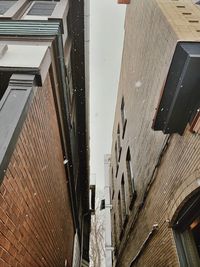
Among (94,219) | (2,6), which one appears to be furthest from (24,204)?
(94,219)

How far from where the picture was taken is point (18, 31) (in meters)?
4.66

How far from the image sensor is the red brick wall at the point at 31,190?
2803 mm

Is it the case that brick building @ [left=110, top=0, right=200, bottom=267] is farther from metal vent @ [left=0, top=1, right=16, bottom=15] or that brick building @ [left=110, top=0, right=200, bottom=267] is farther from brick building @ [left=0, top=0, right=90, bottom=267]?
metal vent @ [left=0, top=1, right=16, bottom=15]

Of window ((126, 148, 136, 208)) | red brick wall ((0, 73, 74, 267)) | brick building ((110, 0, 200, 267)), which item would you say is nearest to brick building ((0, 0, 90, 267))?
red brick wall ((0, 73, 74, 267))

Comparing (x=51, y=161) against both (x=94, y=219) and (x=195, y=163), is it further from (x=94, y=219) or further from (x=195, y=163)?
(x=94, y=219)

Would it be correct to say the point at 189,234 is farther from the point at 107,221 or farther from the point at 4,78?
the point at 107,221

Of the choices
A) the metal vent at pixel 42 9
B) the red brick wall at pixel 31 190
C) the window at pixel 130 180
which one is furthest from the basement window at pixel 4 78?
the window at pixel 130 180

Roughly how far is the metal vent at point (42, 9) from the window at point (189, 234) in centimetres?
479

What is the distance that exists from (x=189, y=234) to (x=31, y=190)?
268 centimetres

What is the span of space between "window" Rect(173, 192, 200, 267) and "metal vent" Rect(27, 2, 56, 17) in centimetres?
479

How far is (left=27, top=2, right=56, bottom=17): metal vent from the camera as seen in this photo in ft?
19.7

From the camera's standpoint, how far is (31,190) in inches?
148

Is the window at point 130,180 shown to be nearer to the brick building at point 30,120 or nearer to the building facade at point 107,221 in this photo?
the brick building at point 30,120

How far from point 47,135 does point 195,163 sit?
249 centimetres
